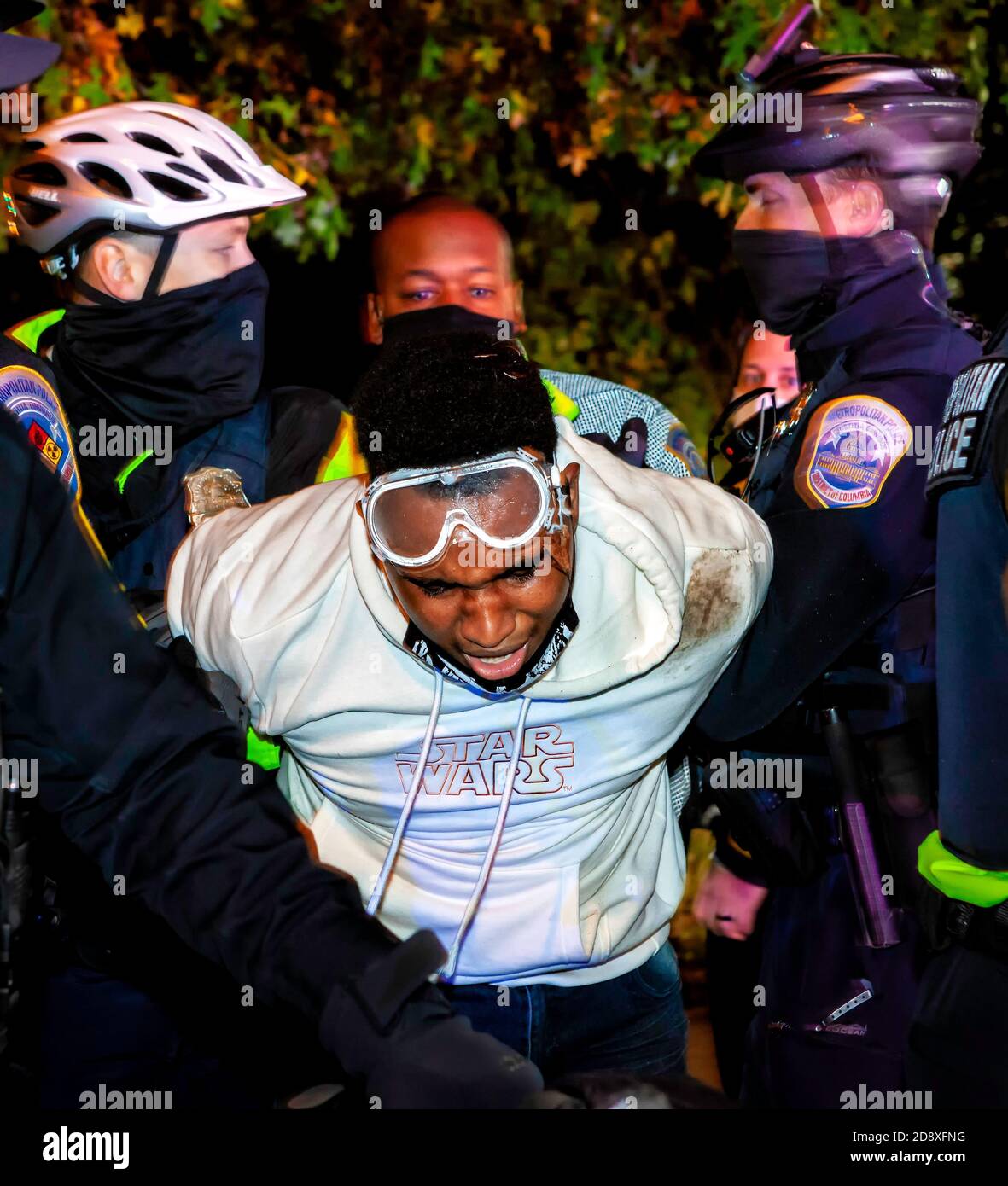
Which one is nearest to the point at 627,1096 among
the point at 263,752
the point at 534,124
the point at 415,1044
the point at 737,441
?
the point at 415,1044

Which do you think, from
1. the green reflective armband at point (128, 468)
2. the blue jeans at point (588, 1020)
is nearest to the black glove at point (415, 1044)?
the blue jeans at point (588, 1020)

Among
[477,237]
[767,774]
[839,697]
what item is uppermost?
[477,237]

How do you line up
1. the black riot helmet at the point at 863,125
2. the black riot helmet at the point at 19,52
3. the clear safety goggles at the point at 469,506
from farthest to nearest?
1. the black riot helmet at the point at 863,125
2. the clear safety goggles at the point at 469,506
3. the black riot helmet at the point at 19,52

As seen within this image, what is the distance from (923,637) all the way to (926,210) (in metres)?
1.01

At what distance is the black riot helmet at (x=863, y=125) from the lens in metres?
3.36

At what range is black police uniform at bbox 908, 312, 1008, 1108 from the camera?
2268 millimetres

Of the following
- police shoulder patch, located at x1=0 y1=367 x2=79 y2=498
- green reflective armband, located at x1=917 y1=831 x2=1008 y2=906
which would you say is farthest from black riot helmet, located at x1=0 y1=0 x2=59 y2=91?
green reflective armband, located at x1=917 y1=831 x2=1008 y2=906

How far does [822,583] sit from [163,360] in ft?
5.41

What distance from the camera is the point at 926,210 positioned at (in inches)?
133

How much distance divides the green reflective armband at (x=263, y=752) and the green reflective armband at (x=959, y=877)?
44.9 inches

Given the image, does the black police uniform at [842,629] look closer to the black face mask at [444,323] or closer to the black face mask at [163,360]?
the black face mask at [444,323]

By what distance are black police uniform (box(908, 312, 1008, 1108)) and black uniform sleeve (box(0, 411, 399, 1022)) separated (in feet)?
3.21
